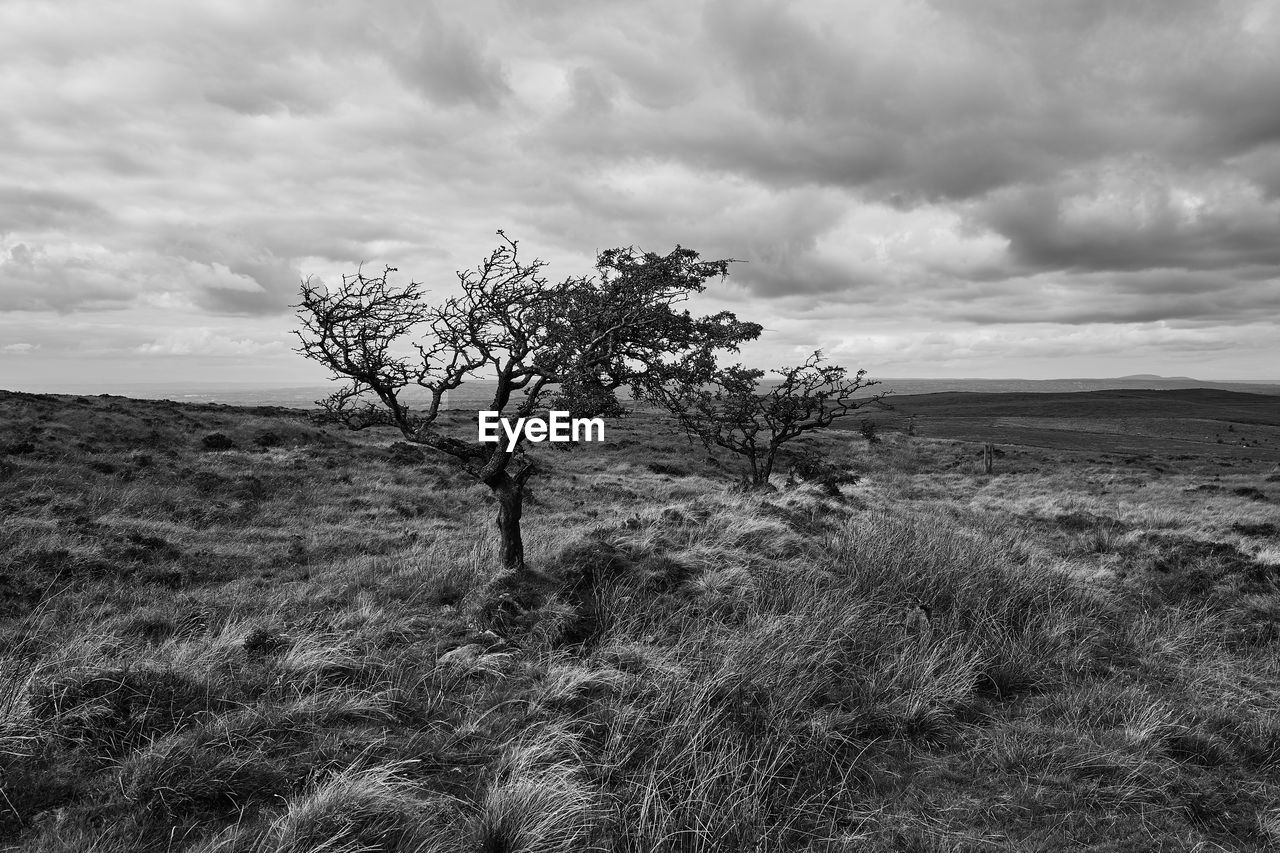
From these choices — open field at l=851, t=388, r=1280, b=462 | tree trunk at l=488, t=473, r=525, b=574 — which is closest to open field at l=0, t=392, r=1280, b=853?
tree trunk at l=488, t=473, r=525, b=574

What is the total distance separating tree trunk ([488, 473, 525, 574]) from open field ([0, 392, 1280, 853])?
47cm

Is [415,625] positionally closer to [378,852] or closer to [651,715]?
[651,715]

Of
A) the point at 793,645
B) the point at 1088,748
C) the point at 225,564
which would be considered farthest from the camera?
the point at 225,564

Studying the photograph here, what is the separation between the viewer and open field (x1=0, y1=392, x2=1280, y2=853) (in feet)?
12.7

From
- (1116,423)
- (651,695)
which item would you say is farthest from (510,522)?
(1116,423)

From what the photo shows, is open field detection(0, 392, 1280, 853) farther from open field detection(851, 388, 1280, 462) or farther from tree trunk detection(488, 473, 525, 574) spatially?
open field detection(851, 388, 1280, 462)

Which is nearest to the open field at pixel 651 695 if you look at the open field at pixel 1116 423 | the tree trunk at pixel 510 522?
the tree trunk at pixel 510 522

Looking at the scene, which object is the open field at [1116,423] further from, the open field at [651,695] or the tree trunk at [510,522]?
the tree trunk at [510,522]

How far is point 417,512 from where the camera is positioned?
20.7 m

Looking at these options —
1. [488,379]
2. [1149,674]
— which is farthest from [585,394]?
[1149,674]

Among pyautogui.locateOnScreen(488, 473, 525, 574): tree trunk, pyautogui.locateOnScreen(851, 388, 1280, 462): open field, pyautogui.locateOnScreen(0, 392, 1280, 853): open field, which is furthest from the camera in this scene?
pyautogui.locateOnScreen(851, 388, 1280, 462): open field

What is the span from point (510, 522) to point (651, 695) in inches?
169

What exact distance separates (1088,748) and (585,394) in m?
6.28

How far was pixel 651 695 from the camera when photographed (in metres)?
5.44
